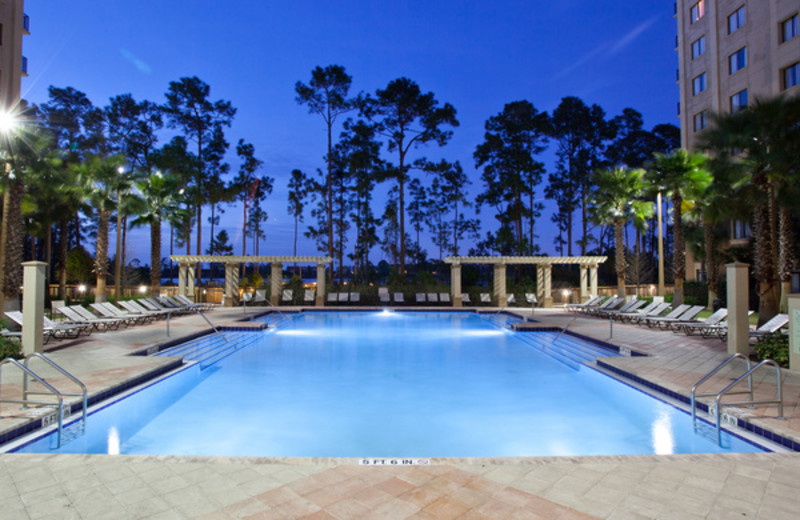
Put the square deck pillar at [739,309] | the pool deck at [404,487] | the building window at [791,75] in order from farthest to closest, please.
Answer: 1. the building window at [791,75]
2. the square deck pillar at [739,309]
3. the pool deck at [404,487]

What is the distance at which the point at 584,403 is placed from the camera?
652 centimetres

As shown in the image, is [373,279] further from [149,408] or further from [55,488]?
[55,488]

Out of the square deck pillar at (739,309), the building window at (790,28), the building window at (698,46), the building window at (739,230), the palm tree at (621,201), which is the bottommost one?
the square deck pillar at (739,309)

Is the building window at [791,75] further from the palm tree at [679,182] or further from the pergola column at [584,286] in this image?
the pergola column at [584,286]

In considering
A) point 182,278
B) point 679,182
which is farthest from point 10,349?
point 679,182

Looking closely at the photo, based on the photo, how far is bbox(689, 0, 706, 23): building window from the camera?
942 inches

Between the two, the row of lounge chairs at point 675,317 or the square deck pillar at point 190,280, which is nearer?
the row of lounge chairs at point 675,317

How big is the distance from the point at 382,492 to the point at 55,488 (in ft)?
7.02

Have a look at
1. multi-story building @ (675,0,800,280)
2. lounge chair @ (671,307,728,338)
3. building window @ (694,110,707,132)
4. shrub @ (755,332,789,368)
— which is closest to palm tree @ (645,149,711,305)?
multi-story building @ (675,0,800,280)

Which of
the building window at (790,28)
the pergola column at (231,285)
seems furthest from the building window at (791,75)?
the pergola column at (231,285)

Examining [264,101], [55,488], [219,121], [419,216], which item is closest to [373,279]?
[419,216]

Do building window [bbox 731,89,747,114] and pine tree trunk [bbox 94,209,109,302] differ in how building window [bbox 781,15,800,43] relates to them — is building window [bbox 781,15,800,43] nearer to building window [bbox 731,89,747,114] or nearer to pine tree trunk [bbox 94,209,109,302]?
building window [bbox 731,89,747,114]

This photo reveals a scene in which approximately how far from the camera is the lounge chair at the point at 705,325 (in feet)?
34.6

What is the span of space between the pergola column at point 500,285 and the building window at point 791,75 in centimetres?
1288
